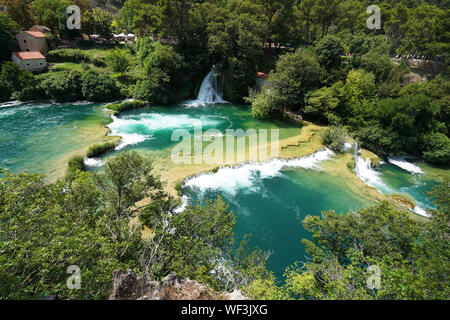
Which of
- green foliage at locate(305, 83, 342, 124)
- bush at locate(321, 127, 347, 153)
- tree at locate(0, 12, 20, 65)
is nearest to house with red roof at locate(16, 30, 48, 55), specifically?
tree at locate(0, 12, 20, 65)

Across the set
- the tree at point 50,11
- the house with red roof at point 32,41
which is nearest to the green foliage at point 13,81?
the house with red roof at point 32,41

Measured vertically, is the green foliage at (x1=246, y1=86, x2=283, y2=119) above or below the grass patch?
above

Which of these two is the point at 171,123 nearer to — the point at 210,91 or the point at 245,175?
the point at 210,91

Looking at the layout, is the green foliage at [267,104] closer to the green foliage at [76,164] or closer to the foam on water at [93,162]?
the foam on water at [93,162]

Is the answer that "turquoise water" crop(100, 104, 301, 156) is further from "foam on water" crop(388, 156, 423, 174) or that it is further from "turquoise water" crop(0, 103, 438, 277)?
"foam on water" crop(388, 156, 423, 174)

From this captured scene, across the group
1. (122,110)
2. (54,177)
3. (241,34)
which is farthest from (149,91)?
(54,177)
